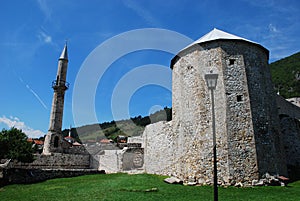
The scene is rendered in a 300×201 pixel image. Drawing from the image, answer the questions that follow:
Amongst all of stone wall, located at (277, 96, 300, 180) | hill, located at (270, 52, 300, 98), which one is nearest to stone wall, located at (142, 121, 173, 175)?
stone wall, located at (277, 96, 300, 180)

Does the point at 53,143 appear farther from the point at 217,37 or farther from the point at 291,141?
the point at 291,141

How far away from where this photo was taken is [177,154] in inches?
692

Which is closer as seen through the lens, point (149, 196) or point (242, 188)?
point (149, 196)

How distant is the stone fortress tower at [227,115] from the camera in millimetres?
14477

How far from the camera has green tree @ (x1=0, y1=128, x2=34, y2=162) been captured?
2128 cm

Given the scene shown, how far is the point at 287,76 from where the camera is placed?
228ft

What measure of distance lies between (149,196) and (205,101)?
738 centimetres

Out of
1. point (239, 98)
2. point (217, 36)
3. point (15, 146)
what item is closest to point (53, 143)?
point (15, 146)

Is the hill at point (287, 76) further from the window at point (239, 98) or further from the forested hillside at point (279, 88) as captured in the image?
the window at point (239, 98)

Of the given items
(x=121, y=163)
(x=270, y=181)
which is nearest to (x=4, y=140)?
(x=121, y=163)

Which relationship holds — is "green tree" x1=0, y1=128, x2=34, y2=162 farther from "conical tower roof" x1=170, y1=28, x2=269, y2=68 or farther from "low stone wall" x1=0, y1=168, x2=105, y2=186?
"conical tower roof" x1=170, y1=28, x2=269, y2=68

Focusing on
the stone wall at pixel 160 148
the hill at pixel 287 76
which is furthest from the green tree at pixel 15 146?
the hill at pixel 287 76

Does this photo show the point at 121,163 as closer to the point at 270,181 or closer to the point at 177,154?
the point at 177,154

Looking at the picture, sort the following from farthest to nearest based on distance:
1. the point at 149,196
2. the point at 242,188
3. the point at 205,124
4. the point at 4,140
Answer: the point at 4,140, the point at 205,124, the point at 242,188, the point at 149,196
